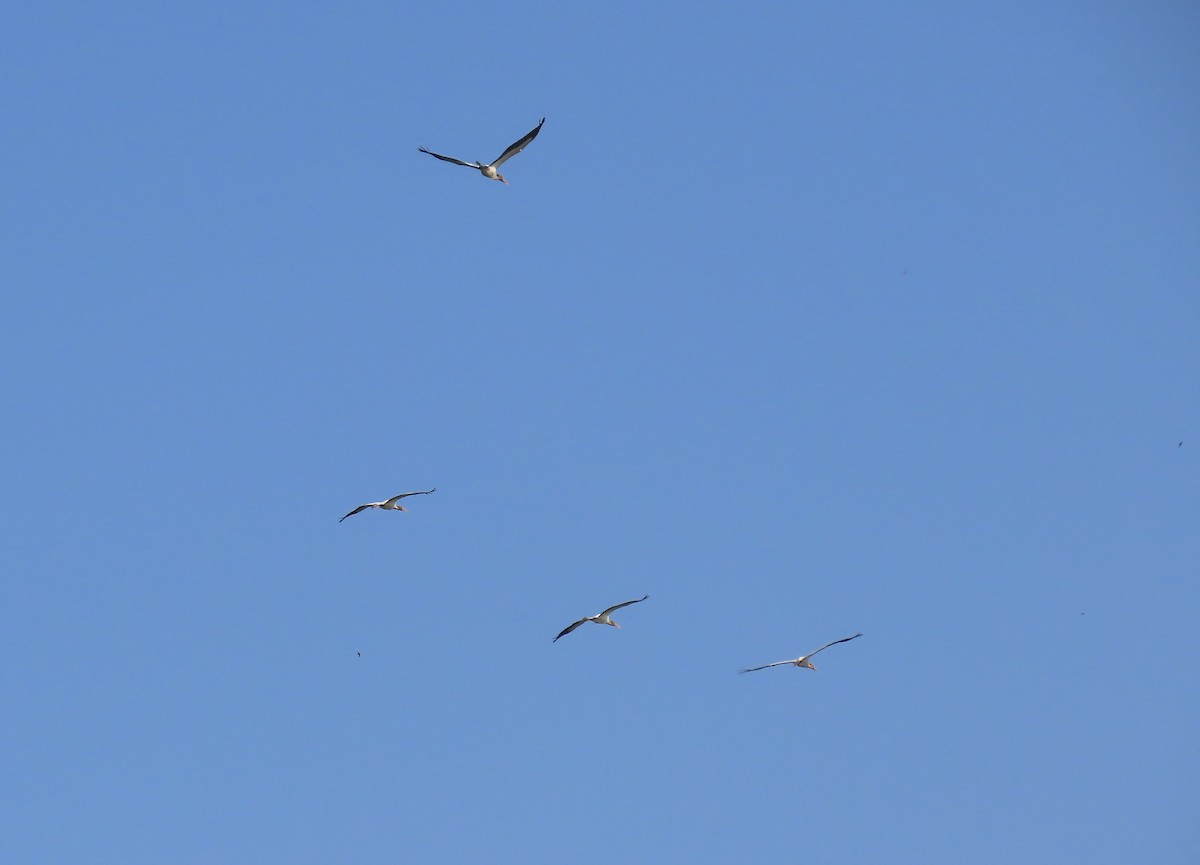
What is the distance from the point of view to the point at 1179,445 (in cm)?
6631

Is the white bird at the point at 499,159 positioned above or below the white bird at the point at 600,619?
above

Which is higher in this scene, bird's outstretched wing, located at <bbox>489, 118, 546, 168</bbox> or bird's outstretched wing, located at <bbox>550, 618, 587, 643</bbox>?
bird's outstretched wing, located at <bbox>489, 118, 546, 168</bbox>

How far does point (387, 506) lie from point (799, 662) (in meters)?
16.6

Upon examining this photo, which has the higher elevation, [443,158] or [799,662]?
[443,158]

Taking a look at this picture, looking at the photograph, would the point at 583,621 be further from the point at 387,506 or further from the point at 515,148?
the point at 515,148

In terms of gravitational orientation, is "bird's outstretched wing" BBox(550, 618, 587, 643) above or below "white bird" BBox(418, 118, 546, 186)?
below

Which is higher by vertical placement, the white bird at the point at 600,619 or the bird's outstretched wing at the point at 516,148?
the bird's outstretched wing at the point at 516,148

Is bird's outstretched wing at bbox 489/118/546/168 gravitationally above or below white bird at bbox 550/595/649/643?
above

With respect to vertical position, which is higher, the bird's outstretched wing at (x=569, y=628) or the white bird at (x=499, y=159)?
the white bird at (x=499, y=159)

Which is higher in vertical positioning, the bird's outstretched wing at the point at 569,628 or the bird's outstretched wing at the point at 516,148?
the bird's outstretched wing at the point at 516,148

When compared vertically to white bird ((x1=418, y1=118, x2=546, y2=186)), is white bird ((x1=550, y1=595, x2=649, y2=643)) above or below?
below

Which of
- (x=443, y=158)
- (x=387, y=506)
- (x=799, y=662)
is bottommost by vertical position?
(x=799, y=662)

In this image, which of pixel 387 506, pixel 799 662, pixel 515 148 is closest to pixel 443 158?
pixel 515 148

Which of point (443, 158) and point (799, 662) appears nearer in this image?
point (443, 158)
